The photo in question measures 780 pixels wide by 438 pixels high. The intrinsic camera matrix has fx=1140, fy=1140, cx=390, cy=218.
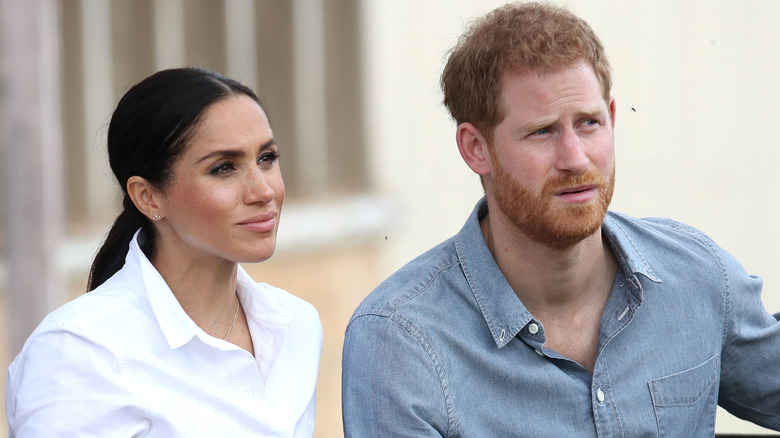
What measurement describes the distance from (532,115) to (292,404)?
67 centimetres

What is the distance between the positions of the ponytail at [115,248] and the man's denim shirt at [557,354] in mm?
450

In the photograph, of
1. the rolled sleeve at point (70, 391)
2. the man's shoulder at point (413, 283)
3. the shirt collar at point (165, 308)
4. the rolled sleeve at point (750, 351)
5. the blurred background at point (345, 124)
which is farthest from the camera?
the blurred background at point (345, 124)

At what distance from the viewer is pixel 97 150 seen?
13.2 ft

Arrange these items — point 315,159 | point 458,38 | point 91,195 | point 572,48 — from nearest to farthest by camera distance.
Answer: point 572,48
point 458,38
point 91,195
point 315,159

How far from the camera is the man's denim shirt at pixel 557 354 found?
6.39 ft

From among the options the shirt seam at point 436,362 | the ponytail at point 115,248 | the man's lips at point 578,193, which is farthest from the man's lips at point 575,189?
the ponytail at point 115,248

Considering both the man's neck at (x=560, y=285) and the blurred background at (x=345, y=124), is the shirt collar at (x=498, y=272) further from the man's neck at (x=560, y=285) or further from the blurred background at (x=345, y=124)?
the blurred background at (x=345, y=124)

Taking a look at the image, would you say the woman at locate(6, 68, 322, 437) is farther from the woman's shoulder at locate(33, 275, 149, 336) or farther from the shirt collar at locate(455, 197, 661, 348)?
the shirt collar at locate(455, 197, 661, 348)

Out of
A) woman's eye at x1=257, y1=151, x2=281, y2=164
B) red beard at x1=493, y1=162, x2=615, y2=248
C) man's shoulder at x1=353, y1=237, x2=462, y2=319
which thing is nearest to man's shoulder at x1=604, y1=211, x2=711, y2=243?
red beard at x1=493, y1=162, x2=615, y2=248

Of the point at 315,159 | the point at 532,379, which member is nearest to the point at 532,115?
the point at 532,379

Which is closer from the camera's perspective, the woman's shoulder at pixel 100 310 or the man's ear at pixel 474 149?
the woman's shoulder at pixel 100 310

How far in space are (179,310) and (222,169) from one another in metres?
0.25

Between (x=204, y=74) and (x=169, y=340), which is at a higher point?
(x=204, y=74)

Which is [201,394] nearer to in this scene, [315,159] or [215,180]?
[215,180]
